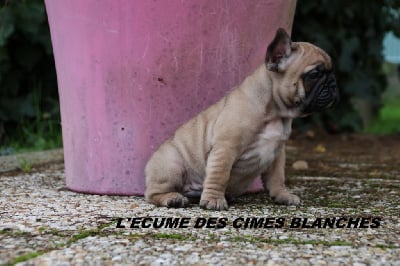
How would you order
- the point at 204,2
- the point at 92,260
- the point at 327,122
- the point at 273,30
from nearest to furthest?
the point at 92,260, the point at 204,2, the point at 273,30, the point at 327,122

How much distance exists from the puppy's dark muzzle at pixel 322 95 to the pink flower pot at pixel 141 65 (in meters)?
0.40

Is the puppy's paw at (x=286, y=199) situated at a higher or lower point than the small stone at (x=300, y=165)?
higher

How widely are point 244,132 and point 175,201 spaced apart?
0.35 meters

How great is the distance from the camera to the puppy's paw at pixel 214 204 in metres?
2.61

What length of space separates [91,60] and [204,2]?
19.8 inches

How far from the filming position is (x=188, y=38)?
2.86m

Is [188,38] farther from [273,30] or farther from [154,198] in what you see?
[154,198]

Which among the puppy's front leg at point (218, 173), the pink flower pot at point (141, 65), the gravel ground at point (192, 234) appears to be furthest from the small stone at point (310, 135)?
the puppy's front leg at point (218, 173)

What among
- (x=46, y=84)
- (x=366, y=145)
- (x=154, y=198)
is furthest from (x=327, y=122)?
(x=154, y=198)

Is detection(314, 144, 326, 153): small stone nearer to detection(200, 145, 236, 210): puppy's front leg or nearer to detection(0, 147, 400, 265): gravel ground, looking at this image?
detection(0, 147, 400, 265): gravel ground

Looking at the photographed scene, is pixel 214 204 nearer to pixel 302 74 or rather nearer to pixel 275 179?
pixel 275 179

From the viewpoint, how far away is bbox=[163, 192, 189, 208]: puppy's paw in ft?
8.71

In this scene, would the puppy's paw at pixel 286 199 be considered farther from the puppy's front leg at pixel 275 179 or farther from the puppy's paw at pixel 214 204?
the puppy's paw at pixel 214 204

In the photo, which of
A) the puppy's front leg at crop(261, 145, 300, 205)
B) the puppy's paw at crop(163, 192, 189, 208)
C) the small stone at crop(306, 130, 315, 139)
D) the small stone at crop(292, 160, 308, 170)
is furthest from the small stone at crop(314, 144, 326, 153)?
the puppy's paw at crop(163, 192, 189, 208)
